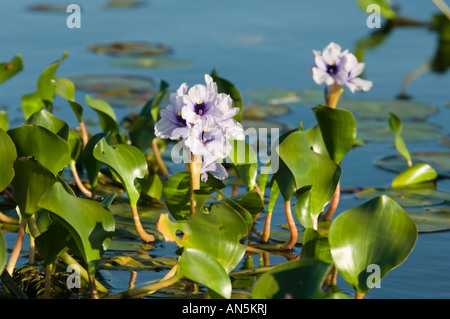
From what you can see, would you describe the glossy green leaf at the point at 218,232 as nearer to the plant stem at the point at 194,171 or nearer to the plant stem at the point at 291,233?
the plant stem at the point at 194,171

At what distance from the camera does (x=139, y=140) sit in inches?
129

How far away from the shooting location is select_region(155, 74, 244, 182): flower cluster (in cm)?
227

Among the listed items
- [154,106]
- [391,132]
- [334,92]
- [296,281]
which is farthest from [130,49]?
Answer: [296,281]

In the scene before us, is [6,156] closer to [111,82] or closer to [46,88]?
[46,88]

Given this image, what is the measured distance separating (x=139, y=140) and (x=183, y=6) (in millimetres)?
3392

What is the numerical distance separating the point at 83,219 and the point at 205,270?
1.14ft

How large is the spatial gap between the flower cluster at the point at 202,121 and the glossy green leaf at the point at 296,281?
418 millimetres

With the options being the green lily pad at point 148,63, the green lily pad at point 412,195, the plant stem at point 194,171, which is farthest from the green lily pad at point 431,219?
the green lily pad at point 148,63

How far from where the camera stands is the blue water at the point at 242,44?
4.64 meters

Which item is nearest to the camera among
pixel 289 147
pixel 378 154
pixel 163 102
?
pixel 289 147

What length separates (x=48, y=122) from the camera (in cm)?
284

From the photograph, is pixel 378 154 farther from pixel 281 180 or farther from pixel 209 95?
pixel 209 95

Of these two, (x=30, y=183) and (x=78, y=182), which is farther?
(x=78, y=182)

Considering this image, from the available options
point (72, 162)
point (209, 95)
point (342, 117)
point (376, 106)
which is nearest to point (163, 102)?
point (376, 106)
